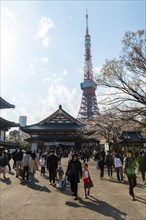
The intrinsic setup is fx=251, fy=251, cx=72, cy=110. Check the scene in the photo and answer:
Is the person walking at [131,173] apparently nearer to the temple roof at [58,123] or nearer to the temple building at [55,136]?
the temple building at [55,136]

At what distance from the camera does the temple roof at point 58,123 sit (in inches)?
1607

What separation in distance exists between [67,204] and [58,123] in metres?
34.7

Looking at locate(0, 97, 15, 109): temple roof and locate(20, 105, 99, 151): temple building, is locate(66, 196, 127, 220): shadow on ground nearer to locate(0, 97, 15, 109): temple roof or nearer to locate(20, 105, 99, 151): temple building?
locate(0, 97, 15, 109): temple roof

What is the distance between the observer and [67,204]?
8.64m

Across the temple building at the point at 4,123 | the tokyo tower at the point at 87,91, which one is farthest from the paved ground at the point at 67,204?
the tokyo tower at the point at 87,91

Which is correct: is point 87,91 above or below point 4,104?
above

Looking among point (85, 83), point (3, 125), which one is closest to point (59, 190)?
point (3, 125)

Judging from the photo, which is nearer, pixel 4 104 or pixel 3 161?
pixel 3 161

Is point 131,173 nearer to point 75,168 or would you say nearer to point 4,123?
point 75,168

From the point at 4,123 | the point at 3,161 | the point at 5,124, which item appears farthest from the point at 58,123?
the point at 3,161

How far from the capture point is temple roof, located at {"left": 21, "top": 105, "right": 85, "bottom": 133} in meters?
40.8

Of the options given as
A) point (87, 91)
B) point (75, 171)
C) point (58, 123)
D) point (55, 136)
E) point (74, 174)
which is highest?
point (87, 91)

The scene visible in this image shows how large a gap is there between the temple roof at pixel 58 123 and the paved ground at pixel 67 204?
1138 inches

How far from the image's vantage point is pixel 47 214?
7.64 metres
